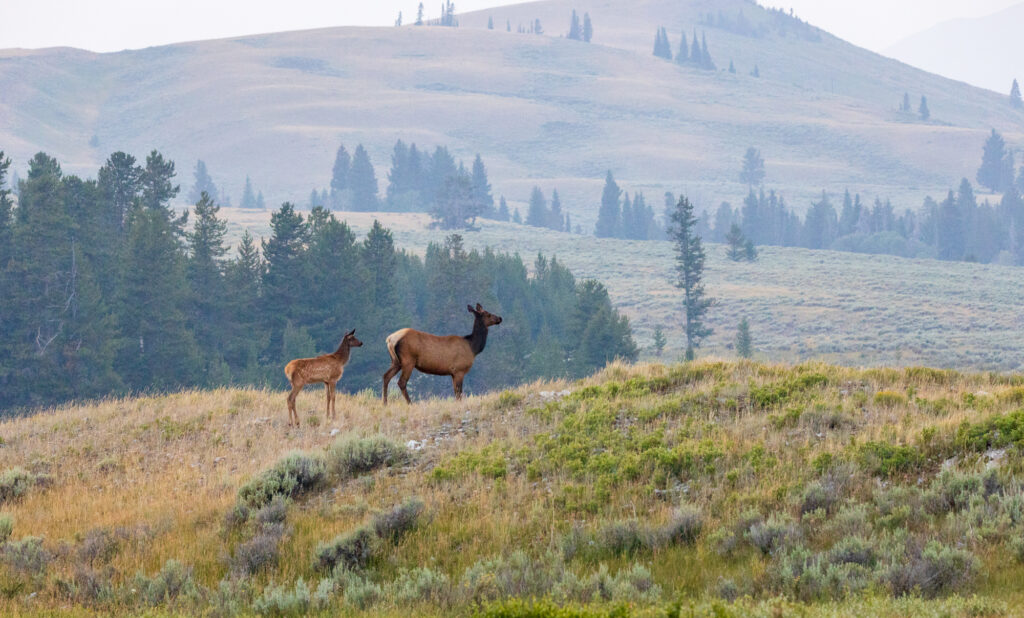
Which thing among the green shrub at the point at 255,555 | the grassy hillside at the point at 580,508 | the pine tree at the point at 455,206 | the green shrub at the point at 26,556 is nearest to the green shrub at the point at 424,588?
the grassy hillside at the point at 580,508

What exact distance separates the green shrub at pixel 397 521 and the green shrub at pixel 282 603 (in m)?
1.50

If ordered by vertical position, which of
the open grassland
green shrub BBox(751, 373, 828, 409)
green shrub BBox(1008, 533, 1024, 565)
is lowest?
the open grassland

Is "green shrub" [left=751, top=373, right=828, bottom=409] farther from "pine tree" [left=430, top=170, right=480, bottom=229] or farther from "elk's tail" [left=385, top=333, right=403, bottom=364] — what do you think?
"pine tree" [left=430, top=170, right=480, bottom=229]

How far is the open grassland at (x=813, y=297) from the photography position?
7925cm

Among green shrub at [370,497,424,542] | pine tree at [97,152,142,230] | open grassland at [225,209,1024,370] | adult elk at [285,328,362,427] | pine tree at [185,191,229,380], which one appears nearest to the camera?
green shrub at [370,497,424,542]

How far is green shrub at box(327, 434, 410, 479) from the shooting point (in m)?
12.2

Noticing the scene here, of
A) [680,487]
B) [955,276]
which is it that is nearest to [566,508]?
[680,487]

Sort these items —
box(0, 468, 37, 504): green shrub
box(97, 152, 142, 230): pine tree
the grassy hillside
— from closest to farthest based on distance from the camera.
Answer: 1. the grassy hillside
2. box(0, 468, 37, 504): green shrub
3. box(97, 152, 142, 230): pine tree

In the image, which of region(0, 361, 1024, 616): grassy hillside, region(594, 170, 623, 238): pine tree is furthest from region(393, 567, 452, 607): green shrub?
region(594, 170, 623, 238): pine tree

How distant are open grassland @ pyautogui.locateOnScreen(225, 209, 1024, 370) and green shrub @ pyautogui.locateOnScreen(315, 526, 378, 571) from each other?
196 feet

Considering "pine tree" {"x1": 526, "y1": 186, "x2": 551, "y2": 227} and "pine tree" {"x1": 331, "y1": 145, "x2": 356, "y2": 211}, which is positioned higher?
"pine tree" {"x1": 331, "y1": 145, "x2": 356, "y2": 211}

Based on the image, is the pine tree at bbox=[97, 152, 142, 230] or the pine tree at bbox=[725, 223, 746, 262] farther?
the pine tree at bbox=[725, 223, 746, 262]

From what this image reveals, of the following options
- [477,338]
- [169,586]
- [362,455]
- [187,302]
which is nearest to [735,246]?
[187,302]

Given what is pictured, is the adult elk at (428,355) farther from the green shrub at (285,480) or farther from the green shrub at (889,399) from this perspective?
the green shrub at (889,399)
